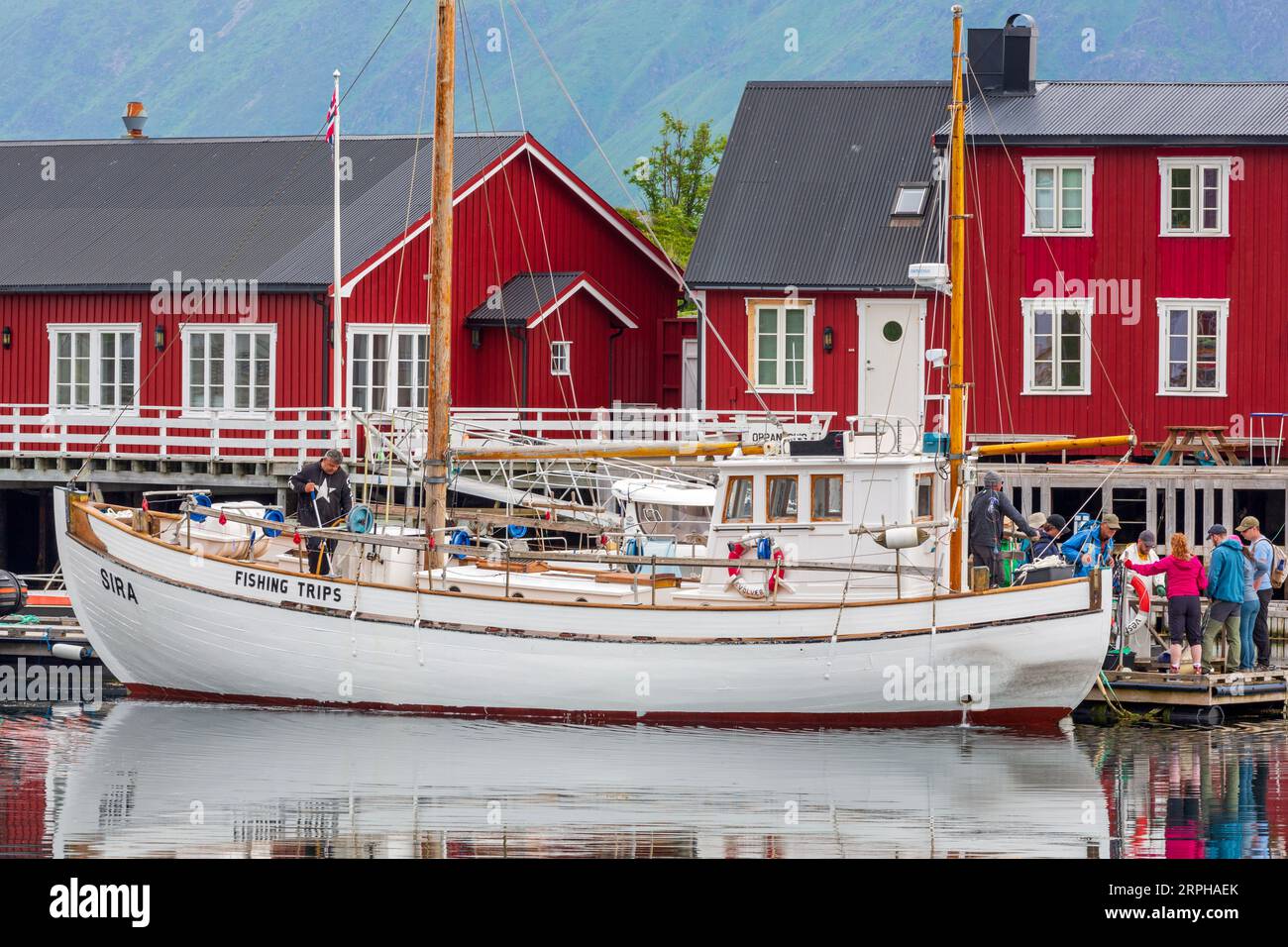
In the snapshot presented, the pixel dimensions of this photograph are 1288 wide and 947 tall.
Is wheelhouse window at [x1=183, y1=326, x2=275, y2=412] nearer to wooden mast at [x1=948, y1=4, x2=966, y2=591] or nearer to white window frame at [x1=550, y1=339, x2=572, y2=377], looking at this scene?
white window frame at [x1=550, y1=339, x2=572, y2=377]

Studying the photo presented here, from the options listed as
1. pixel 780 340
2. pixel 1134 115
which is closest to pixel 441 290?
pixel 780 340

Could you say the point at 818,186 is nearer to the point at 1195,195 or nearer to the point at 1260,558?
the point at 1195,195

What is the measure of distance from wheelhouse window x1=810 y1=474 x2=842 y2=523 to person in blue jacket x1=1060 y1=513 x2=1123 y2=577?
9.94 ft

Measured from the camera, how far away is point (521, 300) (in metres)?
39.1

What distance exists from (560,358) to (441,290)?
1451 cm

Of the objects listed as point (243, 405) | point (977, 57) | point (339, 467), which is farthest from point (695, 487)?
point (977, 57)

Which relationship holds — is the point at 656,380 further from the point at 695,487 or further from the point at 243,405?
the point at 695,487

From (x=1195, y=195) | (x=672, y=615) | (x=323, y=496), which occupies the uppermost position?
(x=1195, y=195)

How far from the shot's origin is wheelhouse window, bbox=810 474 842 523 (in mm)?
23656

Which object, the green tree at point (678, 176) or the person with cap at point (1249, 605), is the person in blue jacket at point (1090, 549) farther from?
the green tree at point (678, 176)

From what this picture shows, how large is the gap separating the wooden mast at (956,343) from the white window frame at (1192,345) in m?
12.5

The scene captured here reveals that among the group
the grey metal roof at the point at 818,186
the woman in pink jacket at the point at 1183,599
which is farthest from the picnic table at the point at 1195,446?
the woman in pink jacket at the point at 1183,599

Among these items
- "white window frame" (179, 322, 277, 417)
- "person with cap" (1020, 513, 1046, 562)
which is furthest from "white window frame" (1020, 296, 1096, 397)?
"white window frame" (179, 322, 277, 417)

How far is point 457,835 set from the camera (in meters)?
17.0
